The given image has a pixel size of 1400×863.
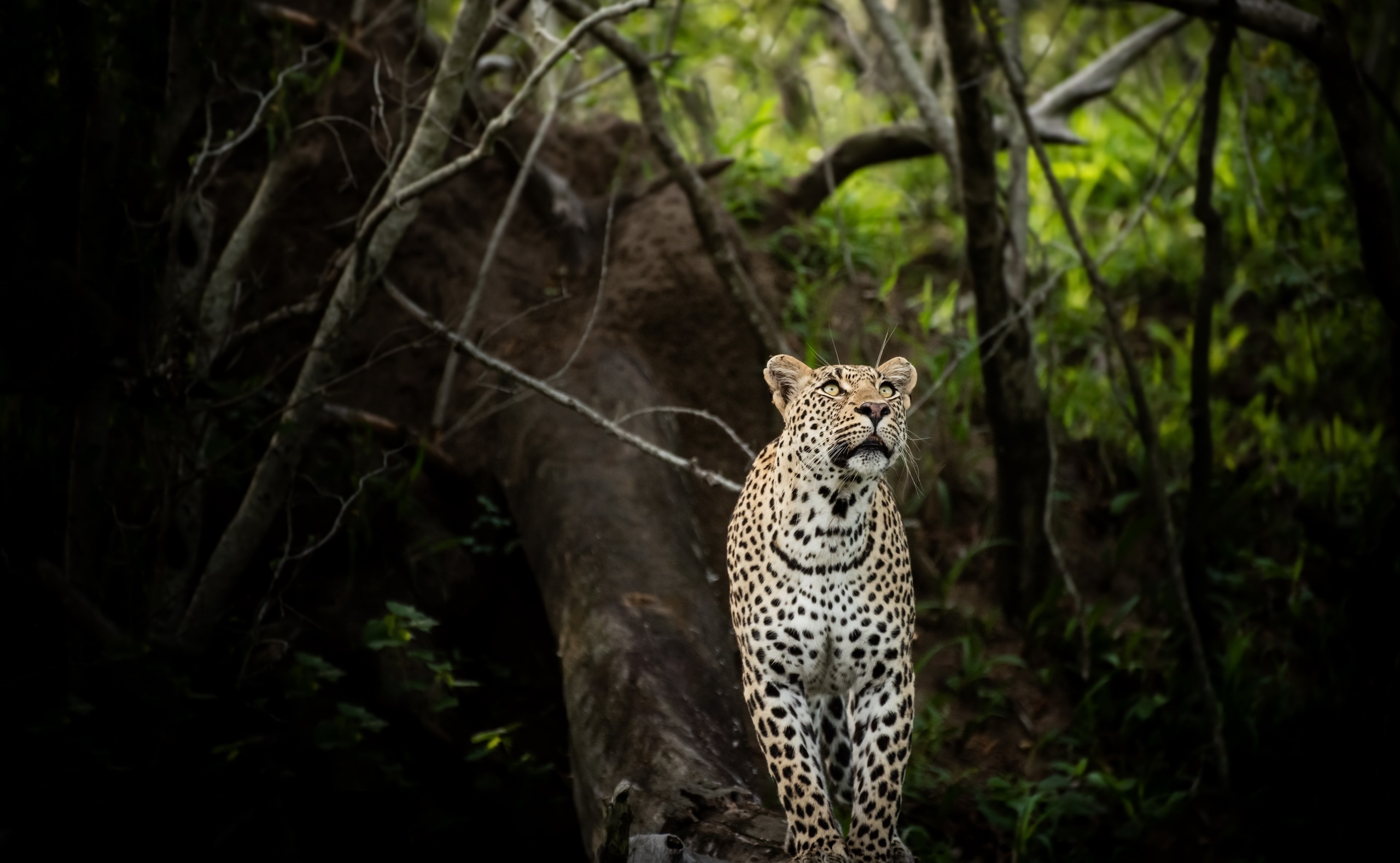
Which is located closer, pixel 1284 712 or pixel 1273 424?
pixel 1284 712

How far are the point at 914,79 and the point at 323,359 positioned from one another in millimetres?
4477

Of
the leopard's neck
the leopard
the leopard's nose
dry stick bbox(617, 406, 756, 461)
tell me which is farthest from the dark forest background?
the leopard's nose

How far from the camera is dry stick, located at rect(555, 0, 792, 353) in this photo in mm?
7375

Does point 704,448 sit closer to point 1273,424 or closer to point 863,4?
point 863,4

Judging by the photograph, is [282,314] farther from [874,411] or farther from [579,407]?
[874,411]

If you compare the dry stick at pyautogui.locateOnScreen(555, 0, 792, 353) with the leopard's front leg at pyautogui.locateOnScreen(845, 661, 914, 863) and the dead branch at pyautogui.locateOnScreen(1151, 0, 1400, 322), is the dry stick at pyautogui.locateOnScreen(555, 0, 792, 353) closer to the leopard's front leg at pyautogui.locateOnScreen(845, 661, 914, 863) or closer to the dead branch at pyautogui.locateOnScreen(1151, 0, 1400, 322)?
the dead branch at pyautogui.locateOnScreen(1151, 0, 1400, 322)

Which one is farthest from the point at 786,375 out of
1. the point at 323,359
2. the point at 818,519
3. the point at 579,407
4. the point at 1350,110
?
the point at 1350,110

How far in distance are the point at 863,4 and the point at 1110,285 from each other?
3966 millimetres

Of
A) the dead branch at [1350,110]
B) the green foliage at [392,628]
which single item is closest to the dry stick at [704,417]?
the green foliage at [392,628]

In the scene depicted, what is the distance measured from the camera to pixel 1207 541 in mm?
9594

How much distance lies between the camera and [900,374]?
4.02m

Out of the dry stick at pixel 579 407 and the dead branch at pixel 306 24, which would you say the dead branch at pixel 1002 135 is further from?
the dry stick at pixel 579 407

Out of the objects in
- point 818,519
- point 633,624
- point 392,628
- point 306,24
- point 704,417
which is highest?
point 306,24

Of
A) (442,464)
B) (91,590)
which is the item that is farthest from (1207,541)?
(91,590)
